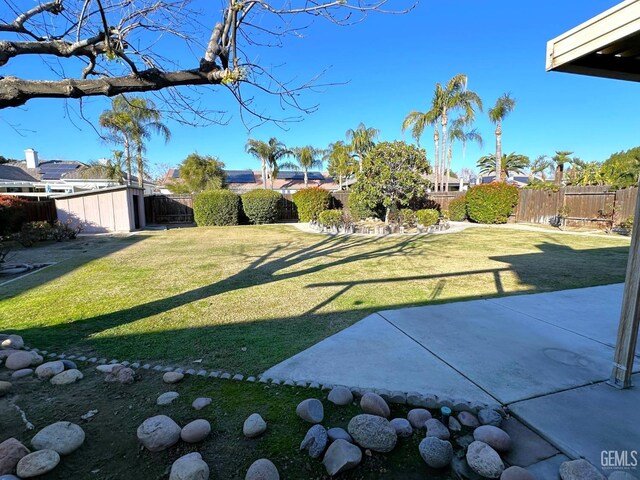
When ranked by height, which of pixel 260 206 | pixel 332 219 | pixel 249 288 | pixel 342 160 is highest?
pixel 342 160

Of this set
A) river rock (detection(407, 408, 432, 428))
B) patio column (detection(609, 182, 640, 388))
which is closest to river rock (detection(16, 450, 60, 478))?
river rock (detection(407, 408, 432, 428))

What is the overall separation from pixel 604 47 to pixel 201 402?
→ 336cm

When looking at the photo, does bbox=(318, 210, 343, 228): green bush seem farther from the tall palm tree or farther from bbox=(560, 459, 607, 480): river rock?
the tall palm tree

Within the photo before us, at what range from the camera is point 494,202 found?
16562 mm

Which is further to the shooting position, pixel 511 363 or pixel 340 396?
pixel 511 363

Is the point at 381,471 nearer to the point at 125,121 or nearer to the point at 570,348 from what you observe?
the point at 570,348

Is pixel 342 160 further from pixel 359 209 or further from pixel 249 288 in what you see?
pixel 249 288

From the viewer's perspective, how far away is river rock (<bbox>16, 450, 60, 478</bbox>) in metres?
1.60

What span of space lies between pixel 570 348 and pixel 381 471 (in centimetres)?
235

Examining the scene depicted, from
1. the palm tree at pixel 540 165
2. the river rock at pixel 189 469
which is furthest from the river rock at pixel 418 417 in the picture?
the palm tree at pixel 540 165

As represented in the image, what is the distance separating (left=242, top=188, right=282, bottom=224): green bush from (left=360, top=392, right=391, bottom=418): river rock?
1653 centimetres

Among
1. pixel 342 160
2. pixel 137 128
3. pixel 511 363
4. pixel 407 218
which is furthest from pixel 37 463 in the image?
pixel 342 160

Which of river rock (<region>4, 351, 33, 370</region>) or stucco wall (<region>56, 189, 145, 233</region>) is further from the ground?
stucco wall (<region>56, 189, 145, 233</region>)

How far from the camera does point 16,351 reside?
2.94 m
